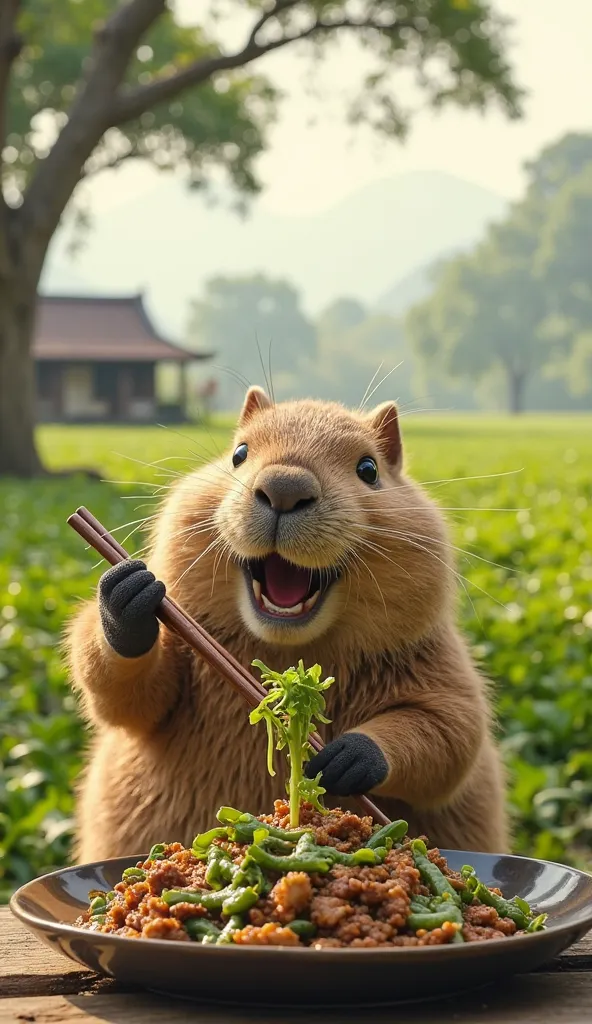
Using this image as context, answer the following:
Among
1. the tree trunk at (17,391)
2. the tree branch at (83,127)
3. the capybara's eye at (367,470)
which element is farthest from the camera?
the tree trunk at (17,391)

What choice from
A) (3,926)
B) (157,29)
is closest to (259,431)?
(3,926)

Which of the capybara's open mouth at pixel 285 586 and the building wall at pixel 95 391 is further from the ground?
the building wall at pixel 95 391

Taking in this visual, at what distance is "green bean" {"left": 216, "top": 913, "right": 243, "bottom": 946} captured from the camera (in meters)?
1.58

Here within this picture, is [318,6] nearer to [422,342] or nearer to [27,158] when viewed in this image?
[27,158]

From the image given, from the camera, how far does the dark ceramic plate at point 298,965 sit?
1.48m

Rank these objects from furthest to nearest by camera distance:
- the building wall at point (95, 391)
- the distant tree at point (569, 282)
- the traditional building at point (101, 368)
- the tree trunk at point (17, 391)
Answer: the distant tree at point (569, 282), the building wall at point (95, 391), the traditional building at point (101, 368), the tree trunk at point (17, 391)

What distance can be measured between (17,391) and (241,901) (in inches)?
602

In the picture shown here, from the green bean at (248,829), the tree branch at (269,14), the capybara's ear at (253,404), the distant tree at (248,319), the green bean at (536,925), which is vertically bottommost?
the green bean at (536,925)

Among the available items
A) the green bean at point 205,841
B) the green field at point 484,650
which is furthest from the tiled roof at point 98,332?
the green bean at point 205,841

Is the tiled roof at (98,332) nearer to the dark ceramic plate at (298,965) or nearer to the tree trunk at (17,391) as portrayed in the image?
the tree trunk at (17,391)

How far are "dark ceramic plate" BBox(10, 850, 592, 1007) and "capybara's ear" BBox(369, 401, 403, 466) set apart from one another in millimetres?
1410

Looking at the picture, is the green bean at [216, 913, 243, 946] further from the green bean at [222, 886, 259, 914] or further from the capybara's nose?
Answer: the capybara's nose

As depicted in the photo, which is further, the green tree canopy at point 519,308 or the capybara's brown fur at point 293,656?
the green tree canopy at point 519,308

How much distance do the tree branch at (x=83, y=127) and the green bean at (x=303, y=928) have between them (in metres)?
15.1
